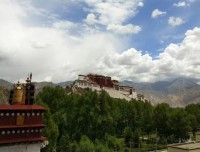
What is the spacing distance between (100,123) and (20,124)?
26.8 m

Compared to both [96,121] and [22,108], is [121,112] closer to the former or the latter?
[96,121]

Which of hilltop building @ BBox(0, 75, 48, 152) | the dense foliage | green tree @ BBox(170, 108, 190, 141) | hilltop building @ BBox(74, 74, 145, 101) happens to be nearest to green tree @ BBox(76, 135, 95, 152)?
the dense foliage

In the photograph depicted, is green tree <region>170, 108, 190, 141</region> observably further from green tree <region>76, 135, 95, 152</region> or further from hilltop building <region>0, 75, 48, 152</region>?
hilltop building <region>0, 75, 48, 152</region>

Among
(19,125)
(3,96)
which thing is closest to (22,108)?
(19,125)

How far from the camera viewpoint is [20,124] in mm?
33438

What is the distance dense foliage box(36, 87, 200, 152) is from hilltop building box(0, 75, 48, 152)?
1364cm

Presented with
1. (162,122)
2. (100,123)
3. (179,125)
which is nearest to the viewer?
(100,123)

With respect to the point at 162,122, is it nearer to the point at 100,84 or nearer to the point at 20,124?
the point at 20,124

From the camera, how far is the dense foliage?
5241 centimetres

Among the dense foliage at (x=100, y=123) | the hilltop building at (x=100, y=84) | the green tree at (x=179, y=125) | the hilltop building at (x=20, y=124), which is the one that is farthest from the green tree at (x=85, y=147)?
the hilltop building at (x=100, y=84)

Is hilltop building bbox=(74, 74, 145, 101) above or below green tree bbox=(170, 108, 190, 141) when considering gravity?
above

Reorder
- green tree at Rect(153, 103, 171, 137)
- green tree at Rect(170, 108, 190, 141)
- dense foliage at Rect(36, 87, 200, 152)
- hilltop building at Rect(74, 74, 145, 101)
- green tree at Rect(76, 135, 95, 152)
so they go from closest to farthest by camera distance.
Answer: green tree at Rect(76, 135, 95, 152) → dense foliage at Rect(36, 87, 200, 152) → green tree at Rect(170, 108, 190, 141) → green tree at Rect(153, 103, 171, 137) → hilltop building at Rect(74, 74, 145, 101)

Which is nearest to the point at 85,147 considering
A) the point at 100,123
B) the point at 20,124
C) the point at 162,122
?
the point at 100,123

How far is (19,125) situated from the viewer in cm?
3331
